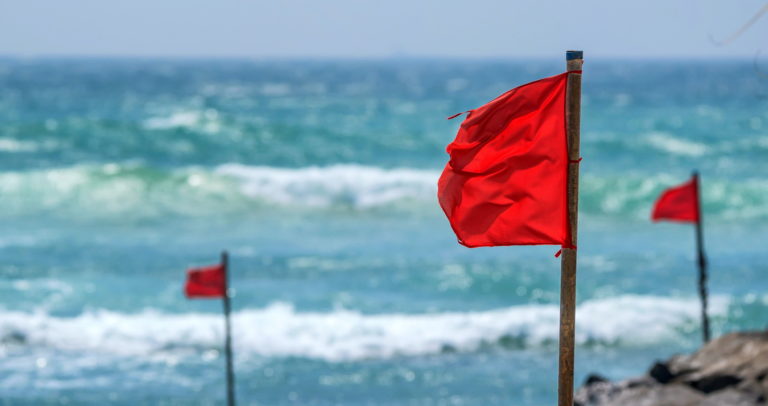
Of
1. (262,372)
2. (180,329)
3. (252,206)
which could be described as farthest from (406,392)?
(252,206)

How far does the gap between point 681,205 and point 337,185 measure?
20255 mm

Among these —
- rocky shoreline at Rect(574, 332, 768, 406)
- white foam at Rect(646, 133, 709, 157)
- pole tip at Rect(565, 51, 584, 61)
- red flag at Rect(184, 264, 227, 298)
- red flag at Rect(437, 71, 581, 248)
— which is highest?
white foam at Rect(646, 133, 709, 157)

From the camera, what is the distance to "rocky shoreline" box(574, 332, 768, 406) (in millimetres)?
10016

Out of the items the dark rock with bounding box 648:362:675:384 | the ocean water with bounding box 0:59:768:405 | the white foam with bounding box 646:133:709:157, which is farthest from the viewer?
the white foam with bounding box 646:133:709:157

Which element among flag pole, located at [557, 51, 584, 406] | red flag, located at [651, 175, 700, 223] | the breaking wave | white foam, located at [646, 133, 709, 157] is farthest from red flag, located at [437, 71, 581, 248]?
white foam, located at [646, 133, 709, 157]

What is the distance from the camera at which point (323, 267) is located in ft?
72.3

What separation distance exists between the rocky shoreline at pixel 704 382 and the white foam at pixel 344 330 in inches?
219

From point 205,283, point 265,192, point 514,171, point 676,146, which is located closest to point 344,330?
point 205,283

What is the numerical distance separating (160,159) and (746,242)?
19.6 meters

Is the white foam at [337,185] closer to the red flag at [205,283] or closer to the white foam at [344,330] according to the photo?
the white foam at [344,330]

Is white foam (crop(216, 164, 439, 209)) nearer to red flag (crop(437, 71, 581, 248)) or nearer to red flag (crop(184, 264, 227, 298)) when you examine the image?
red flag (crop(184, 264, 227, 298))

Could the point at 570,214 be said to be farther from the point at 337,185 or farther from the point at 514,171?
the point at 337,185

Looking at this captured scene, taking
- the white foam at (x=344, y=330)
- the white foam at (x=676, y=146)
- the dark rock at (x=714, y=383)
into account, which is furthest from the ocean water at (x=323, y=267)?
the dark rock at (x=714, y=383)

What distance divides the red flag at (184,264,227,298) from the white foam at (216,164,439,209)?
1894cm
